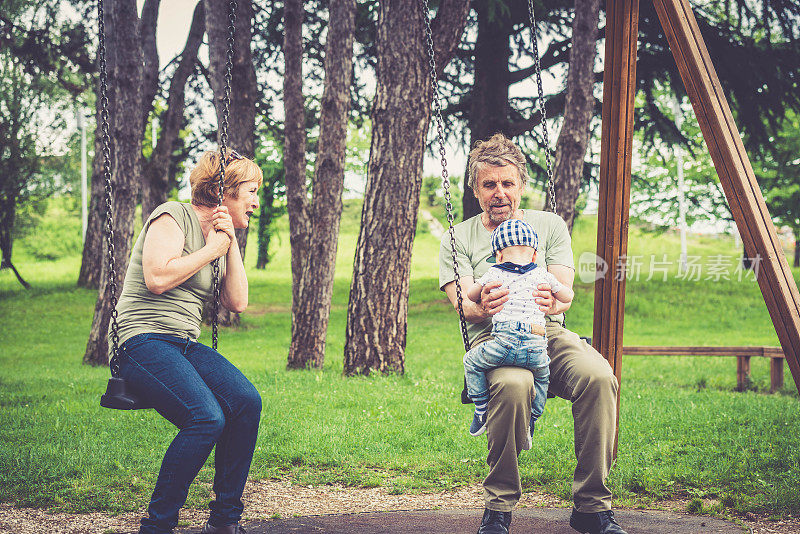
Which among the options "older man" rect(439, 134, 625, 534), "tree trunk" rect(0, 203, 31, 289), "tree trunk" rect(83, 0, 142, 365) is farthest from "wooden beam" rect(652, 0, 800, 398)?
"tree trunk" rect(0, 203, 31, 289)

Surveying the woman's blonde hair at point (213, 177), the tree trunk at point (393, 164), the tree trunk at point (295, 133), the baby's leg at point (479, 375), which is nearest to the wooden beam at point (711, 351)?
the tree trunk at point (393, 164)

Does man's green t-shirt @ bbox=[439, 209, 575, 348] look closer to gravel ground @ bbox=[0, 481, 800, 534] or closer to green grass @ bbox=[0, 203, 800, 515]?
gravel ground @ bbox=[0, 481, 800, 534]

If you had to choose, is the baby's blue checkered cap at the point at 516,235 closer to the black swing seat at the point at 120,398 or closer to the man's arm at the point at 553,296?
the man's arm at the point at 553,296

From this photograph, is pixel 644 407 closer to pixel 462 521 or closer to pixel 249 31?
pixel 462 521

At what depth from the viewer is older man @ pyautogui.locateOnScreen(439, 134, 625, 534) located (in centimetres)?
351

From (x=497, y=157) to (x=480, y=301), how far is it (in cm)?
80

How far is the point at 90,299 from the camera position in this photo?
21938 mm

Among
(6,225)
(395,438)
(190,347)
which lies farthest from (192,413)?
(6,225)

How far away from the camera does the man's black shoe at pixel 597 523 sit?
358 centimetres

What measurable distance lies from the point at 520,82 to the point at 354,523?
44.8 feet

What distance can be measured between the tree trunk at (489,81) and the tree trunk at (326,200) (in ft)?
17.7

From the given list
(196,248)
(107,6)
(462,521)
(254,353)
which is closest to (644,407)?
(462,521)

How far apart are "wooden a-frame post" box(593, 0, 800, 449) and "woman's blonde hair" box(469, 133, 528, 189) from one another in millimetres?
949

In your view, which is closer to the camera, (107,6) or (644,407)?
(644,407)
